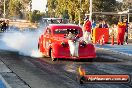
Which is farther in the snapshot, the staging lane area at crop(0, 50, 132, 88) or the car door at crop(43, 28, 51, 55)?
the car door at crop(43, 28, 51, 55)

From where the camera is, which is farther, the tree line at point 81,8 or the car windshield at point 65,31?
the tree line at point 81,8

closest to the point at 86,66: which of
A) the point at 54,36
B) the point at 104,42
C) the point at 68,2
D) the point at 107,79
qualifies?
the point at 54,36

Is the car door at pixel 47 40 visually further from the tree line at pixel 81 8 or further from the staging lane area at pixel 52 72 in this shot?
the tree line at pixel 81 8

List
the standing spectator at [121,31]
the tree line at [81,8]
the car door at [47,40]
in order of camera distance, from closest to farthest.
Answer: the car door at [47,40], the standing spectator at [121,31], the tree line at [81,8]

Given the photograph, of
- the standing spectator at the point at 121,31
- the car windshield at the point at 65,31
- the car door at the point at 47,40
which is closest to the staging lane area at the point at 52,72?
the car door at the point at 47,40

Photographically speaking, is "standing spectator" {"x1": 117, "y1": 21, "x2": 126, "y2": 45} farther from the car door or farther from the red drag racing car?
the red drag racing car

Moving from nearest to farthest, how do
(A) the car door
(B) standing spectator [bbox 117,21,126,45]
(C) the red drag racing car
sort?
(C) the red drag racing car
(A) the car door
(B) standing spectator [bbox 117,21,126,45]

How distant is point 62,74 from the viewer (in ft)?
43.3

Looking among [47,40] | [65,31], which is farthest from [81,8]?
[47,40]

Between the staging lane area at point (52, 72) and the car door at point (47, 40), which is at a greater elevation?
the car door at point (47, 40)

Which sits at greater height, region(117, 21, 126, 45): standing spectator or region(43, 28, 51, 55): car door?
region(43, 28, 51, 55): car door

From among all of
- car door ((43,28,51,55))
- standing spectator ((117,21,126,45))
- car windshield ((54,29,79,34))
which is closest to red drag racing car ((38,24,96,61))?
car door ((43,28,51,55))

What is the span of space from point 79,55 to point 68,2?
36.4 m

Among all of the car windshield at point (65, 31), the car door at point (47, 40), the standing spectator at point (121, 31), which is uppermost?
the car windshield at point (65, 31)
